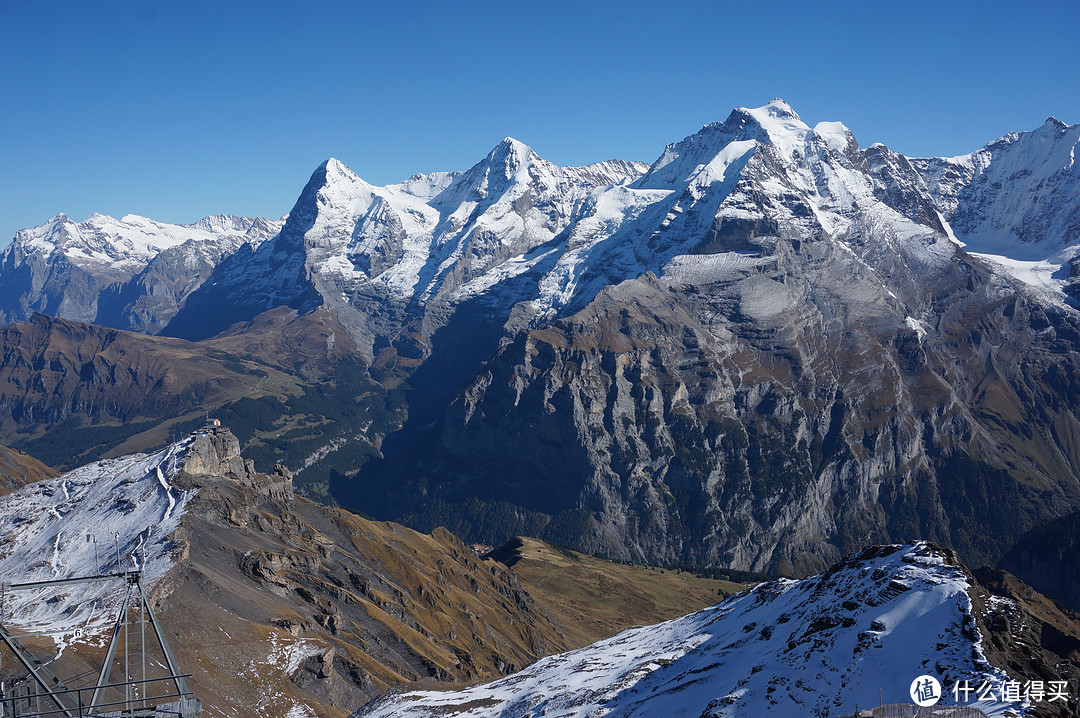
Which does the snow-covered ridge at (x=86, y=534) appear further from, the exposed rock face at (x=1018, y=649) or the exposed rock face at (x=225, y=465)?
the exposed rock face at (x=1018, y=649)

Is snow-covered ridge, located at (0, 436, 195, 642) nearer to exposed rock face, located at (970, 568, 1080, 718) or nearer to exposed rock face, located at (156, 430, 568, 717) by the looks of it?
exposed rock face, located at (156, 430, 568, 717)

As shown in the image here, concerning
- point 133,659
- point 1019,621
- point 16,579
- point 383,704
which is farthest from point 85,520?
point 1019,621

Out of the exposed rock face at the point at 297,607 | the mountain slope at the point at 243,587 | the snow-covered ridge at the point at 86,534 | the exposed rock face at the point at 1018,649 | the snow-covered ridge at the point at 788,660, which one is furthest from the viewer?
the snow-covered ridge at the point at 86,534

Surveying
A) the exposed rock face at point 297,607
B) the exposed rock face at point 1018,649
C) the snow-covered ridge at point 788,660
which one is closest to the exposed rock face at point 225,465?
the exposed rock face at point 297,607

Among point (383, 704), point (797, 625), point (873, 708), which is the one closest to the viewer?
point (873, 708)

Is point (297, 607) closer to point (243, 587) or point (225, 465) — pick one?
point (243, 587)

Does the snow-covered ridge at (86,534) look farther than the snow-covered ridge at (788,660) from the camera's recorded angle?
Yes

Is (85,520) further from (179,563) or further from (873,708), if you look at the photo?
(873,708)
